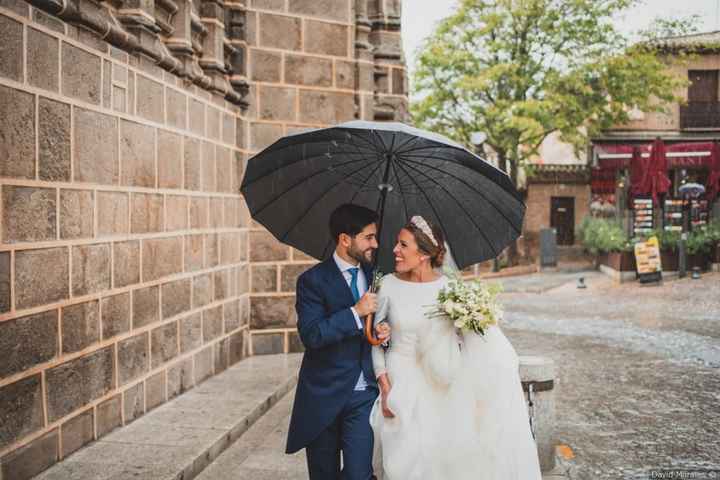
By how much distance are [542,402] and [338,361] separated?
7.86ft

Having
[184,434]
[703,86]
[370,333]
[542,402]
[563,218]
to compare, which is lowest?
[184,434]

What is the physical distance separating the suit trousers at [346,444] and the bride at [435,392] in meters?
0.14

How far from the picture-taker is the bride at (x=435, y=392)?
3.44 m

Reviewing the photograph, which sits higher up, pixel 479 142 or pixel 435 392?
pixel 479 142

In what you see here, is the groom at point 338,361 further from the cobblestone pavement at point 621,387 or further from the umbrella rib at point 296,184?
the cobblestone pavement at point 621,387

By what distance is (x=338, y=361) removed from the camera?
3.28 metres

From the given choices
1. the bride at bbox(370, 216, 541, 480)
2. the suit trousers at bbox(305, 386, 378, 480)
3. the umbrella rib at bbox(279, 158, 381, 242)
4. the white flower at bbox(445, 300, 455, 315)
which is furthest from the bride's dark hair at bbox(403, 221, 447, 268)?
the suit trousers at bbox(305, 386, 378, 480)

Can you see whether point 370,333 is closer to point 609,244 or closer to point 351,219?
point 351,219

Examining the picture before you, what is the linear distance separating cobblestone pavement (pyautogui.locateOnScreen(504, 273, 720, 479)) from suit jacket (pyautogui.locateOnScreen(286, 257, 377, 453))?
264cm

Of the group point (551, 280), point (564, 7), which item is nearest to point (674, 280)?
point (551, 280)

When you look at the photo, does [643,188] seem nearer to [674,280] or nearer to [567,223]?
[674,280]

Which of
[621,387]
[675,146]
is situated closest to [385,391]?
[621,387]

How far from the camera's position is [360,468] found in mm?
3215

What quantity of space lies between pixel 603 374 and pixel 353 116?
15.1ft
